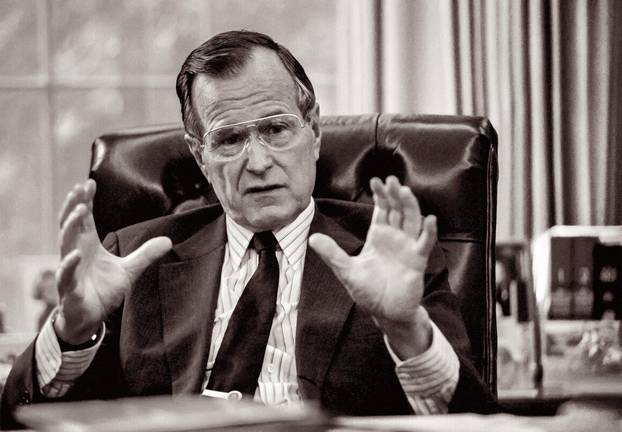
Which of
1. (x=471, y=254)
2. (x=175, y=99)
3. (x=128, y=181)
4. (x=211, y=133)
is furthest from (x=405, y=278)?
(x=175, y=99)

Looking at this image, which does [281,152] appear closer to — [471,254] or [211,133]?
[211,133]

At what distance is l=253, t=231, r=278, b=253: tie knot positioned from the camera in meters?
1.73

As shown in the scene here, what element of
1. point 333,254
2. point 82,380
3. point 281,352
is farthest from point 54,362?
point 333,254

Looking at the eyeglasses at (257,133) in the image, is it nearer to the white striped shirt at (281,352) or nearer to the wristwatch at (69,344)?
the white striped shirt at (281,352)

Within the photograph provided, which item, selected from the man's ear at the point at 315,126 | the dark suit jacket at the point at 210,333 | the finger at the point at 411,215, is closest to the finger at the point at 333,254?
the finger at the point at 411,215

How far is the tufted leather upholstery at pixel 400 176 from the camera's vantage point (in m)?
1.70

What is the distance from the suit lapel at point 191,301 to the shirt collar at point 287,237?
0.03 metres

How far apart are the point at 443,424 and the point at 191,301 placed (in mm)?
827

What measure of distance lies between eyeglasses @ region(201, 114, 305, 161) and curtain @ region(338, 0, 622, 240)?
116 cm

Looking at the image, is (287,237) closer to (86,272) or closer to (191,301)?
(191,301)

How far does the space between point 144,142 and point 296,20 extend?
1.32m

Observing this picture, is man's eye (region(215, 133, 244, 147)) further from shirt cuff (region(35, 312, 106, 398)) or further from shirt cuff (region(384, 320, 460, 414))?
shirt cuff (region(384, 320, 460, 414))

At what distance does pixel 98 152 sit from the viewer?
1.90m

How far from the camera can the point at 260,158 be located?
1.70m
